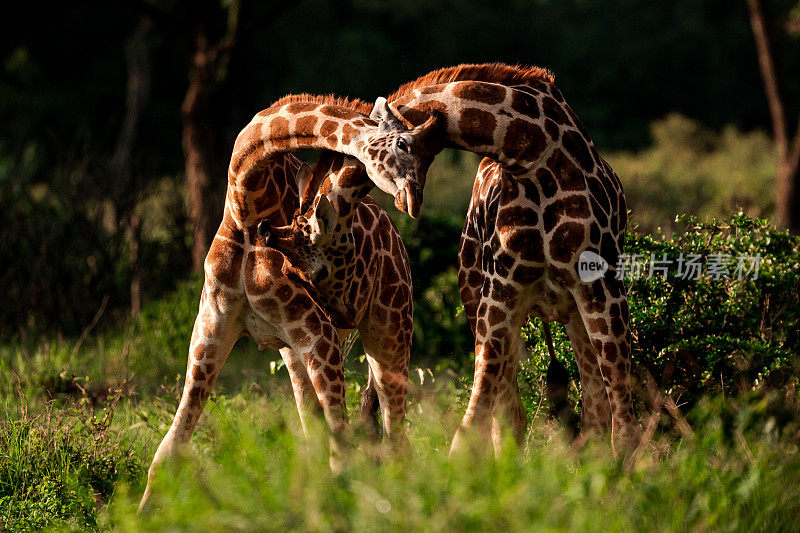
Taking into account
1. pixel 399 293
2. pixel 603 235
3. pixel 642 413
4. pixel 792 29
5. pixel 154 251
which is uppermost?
pixel 792 29

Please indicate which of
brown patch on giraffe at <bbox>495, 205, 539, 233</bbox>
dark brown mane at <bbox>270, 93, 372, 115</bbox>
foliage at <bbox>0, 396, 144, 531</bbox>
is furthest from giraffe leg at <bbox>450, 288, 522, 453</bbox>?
foliage at <bbox>0, 396, 144, 531</bbox>

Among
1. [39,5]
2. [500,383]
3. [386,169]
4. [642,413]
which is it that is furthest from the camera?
[39,5]

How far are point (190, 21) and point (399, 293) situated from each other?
7.16 metres

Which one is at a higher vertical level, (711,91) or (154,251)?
(711,91)

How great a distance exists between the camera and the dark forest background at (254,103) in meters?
9.94

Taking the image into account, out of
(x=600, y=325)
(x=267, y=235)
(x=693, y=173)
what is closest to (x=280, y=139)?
(x=267, y=235)

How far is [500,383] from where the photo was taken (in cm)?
496

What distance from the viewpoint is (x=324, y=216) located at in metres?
4.23

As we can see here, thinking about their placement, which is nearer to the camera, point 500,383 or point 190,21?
point 500,383

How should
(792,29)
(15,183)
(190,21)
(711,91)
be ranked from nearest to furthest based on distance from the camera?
1. (15,183)
2. (190,21)
3. (792,29)
4. (711,91)

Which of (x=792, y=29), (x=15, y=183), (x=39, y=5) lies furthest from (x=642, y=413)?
(x=39, y=5)

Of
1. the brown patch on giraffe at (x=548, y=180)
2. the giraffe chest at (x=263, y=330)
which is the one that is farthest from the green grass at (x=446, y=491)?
the brown patch on giraffe at (x=548, y=180)

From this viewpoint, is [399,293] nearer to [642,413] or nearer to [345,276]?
[345,276]

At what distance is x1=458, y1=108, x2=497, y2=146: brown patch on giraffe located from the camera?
4273 millimetres
